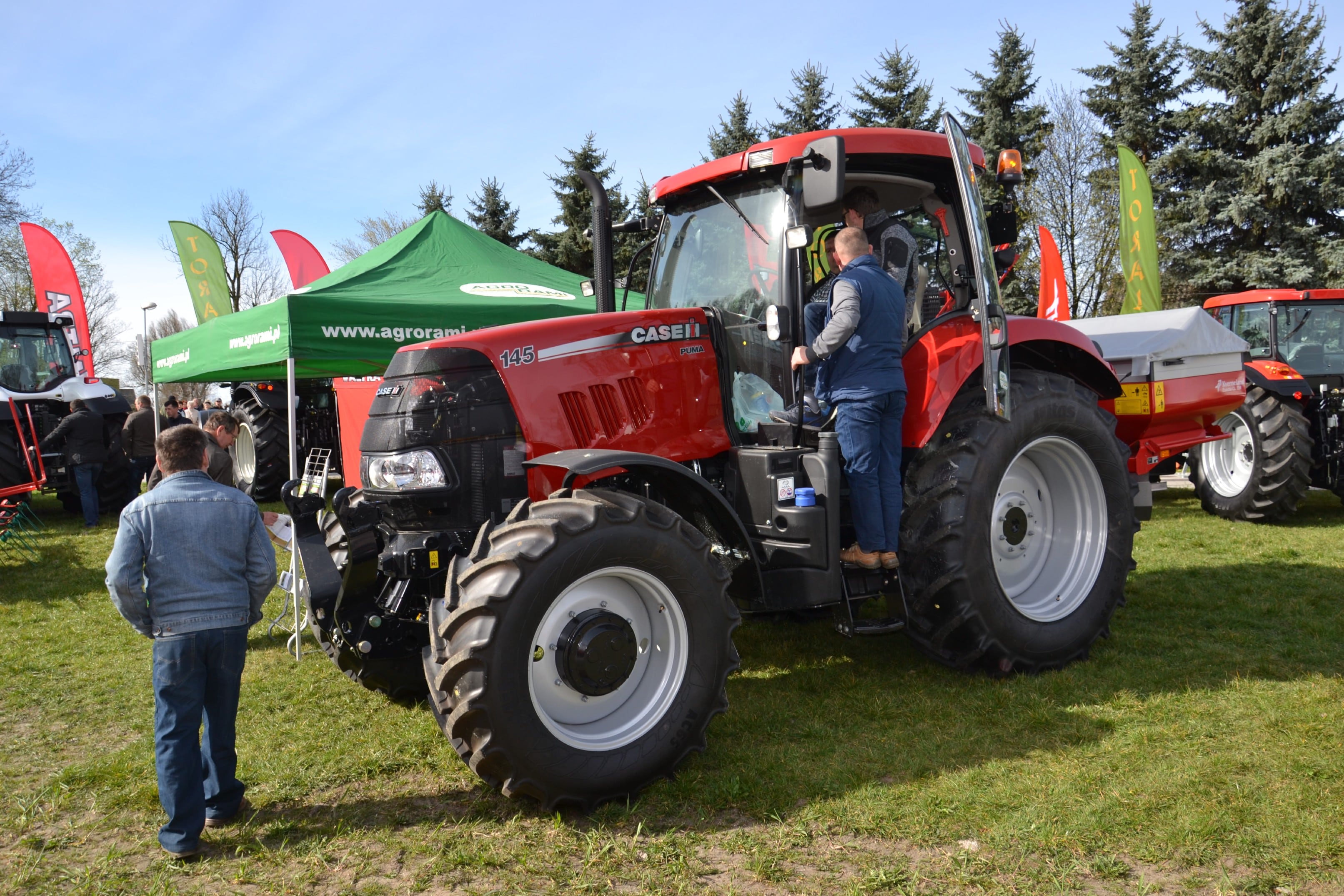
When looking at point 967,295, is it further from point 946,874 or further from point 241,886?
point 241,886

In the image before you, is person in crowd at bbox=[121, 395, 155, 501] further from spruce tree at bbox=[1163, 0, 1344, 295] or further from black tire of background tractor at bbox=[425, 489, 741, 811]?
spruce tree at bbox=[1163, 0, 1344, 295]

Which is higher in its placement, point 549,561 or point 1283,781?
point 549,561

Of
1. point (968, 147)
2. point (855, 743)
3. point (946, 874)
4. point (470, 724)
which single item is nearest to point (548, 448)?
point (470, 724)

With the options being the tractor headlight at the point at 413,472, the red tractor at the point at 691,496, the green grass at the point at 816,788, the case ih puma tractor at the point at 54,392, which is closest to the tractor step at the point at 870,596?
the red tractor at the point at 691,496

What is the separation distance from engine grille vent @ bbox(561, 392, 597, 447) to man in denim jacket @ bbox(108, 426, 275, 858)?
1.22m

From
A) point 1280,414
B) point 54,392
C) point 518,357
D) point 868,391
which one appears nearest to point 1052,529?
point 868,391

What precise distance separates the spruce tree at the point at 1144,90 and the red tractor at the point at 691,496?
22.1 meters

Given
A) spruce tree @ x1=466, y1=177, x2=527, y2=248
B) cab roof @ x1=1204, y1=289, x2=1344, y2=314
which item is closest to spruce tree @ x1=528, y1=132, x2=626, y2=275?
spruce tree @ x1=466, y1=177, x2=527, y2=248

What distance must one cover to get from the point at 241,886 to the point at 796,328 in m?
2.93

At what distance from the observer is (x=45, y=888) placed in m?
2.87

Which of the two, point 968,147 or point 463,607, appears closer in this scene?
point 463,607

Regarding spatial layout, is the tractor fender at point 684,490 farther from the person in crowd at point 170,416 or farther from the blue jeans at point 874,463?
the person in crowd at point 170,416

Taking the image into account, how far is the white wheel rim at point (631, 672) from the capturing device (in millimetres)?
3254

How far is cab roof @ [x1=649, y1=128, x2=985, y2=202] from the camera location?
13.2 ft
